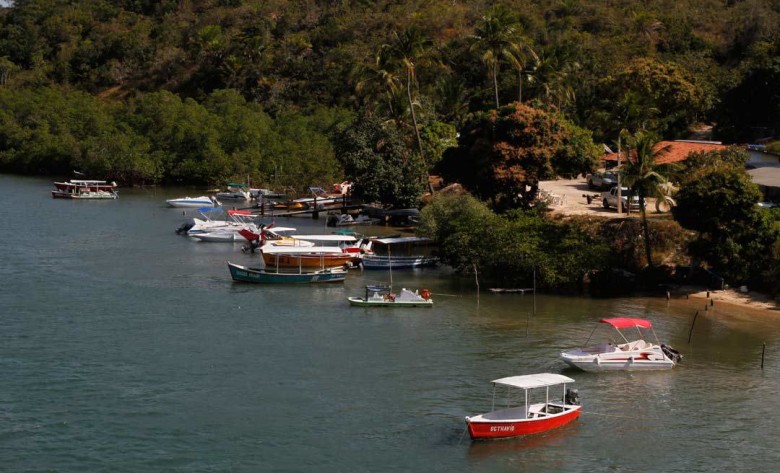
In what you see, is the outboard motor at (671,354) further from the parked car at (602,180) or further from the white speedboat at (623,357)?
the parked car at (602,180)

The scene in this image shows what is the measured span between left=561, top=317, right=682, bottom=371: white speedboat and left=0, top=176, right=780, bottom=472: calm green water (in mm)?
542

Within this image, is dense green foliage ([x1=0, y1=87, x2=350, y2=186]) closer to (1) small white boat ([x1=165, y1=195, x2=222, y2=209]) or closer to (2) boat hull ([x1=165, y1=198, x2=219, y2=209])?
(1) small white boat ([x1=165, y1=195, x2=222, y2=209])

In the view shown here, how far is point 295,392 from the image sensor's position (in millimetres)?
42719

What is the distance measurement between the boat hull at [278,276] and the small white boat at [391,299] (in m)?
6.04

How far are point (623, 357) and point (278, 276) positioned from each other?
2505 centimetres

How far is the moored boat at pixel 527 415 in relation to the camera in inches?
1476

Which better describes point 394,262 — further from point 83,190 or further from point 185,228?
point 83,190

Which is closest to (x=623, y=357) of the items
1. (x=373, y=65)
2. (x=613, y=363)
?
(x=613, y=363)

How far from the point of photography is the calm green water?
36.7 metres

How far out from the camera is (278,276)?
6362 centimetres

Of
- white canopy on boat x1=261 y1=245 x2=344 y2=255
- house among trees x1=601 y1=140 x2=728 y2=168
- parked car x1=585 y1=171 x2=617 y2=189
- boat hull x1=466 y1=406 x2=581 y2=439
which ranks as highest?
house among trees x1=601 y1=140 x2=728 y2=168

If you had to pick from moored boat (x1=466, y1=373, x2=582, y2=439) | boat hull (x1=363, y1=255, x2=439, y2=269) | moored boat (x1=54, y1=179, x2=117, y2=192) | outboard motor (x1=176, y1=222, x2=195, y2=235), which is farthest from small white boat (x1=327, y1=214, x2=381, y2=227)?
moored boat (x1=466, y1=373, x2=582, y2=439)

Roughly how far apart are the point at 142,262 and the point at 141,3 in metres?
135

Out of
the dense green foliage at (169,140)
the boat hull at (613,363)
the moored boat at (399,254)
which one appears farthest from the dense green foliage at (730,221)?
the dense green foliage at (169,140)
